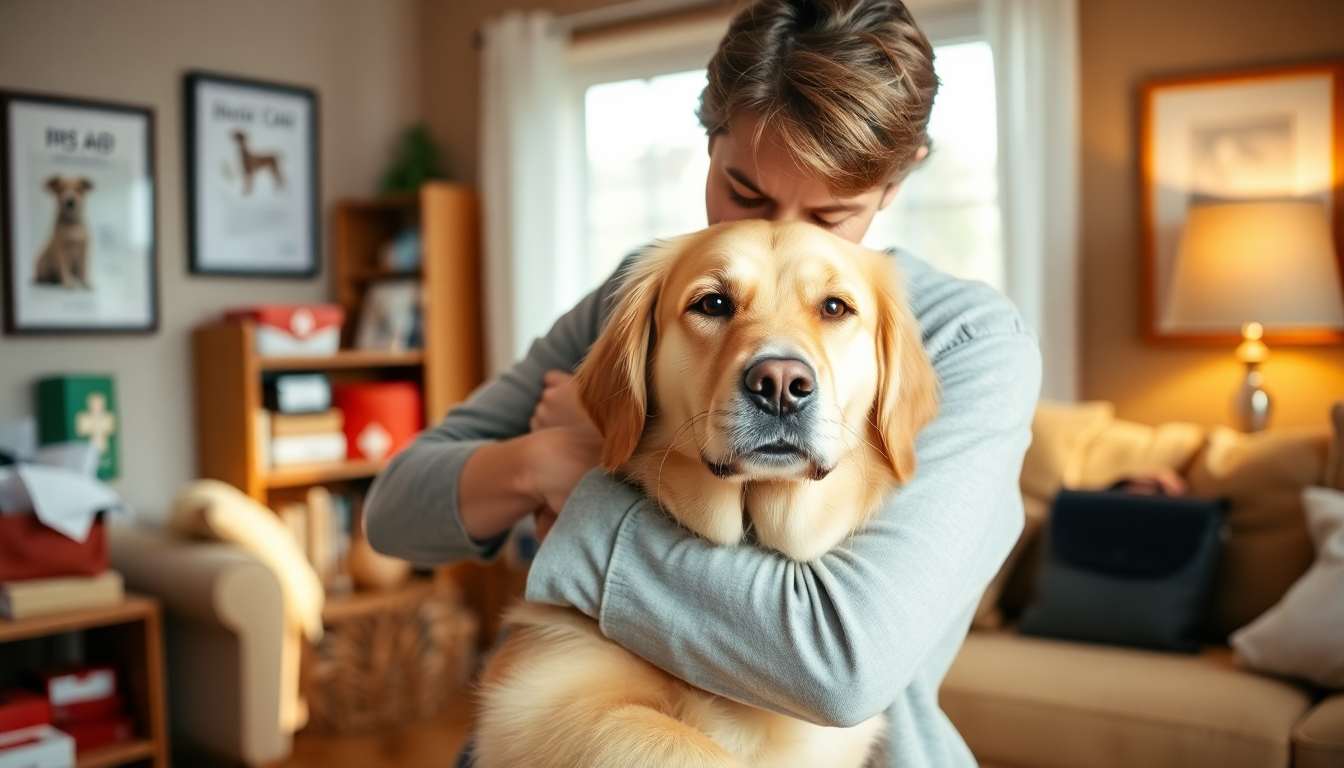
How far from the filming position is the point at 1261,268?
2984 mm

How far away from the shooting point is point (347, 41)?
4648 mm

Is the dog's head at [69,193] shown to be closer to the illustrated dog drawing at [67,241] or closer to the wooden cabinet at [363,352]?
the illustrated dog drawing at [67,241]

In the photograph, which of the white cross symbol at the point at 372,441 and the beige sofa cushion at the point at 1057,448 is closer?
the beige sofa cushion at the point at 1057,448

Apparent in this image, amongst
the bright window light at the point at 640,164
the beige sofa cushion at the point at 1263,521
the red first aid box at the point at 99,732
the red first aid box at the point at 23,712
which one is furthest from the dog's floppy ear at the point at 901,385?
the bright window light at the point at 640,164

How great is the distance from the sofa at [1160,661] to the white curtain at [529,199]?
2102mm

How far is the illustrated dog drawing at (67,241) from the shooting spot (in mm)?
3586

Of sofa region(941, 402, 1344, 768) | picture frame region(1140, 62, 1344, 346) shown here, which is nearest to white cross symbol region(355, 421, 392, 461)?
sofa region(941, 402, 1344, 768)

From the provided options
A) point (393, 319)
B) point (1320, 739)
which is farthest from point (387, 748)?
point (1320, 739)

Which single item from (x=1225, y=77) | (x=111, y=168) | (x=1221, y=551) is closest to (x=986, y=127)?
(x=1225, y=77)

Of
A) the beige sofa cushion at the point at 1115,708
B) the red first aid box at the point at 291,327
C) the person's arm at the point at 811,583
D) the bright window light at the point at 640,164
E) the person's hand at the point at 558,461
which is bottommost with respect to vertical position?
the beige sofa cushion at the point at 1115,708

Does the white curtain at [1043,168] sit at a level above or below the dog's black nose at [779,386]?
above

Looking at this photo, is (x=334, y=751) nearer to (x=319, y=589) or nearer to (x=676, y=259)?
(x=319, y=589)

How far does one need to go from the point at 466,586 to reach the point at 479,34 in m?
2.38

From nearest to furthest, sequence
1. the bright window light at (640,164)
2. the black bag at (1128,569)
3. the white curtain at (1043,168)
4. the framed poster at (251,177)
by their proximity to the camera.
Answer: the black bag at (1128,569) → the white curtain at (1043,168) → the framed poster at (251,177) → the bright window light at (640,164)
